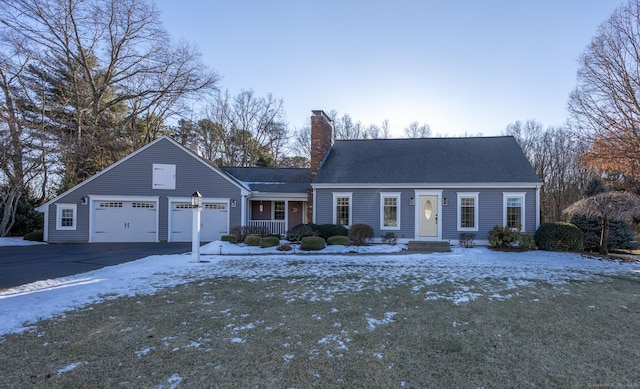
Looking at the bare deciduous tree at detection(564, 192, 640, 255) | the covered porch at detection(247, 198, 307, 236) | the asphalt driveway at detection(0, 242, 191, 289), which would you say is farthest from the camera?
the covered porch at detection(247, 198, 307, 236)

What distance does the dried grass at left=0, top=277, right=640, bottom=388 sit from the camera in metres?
3.13

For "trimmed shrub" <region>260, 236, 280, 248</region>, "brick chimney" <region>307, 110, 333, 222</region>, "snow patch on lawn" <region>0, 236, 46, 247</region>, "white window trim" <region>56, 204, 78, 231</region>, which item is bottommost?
"snow patch on lawn" <region>0, 236, 46, 247</region>

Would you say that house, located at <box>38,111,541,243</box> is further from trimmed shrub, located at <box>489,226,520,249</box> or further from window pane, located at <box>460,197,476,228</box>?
trimmed shrub, located at <box>489,226,520,249</box>

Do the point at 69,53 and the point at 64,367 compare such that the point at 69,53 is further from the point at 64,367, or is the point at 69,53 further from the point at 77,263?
the point at 64,367

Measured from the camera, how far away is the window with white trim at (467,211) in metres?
14.4

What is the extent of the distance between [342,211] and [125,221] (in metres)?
10.6

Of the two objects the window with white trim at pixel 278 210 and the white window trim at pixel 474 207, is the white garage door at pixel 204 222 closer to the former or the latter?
the window with white trim at pixel 278 210

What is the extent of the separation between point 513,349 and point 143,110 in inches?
1074

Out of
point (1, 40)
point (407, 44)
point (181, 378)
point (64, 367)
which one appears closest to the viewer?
point (181, 378)

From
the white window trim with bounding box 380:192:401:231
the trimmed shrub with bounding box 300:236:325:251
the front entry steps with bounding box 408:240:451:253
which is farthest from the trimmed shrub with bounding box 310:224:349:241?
the front entry steps with bounding box 408:240:451:253

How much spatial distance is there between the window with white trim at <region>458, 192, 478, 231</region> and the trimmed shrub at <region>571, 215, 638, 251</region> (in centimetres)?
458

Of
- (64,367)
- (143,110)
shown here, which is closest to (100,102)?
(143,110)

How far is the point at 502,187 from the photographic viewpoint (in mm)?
14195

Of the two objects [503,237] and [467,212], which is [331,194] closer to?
[467,212]
